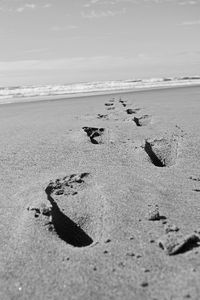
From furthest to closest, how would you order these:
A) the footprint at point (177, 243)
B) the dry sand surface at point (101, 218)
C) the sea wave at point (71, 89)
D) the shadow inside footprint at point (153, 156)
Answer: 1. the sea wave at point (71, 89)
2. the shadow inside footprint at point (153, 156)
3. the footprint at point (177, 243)
4. the dry sand surface at point (101, 218)

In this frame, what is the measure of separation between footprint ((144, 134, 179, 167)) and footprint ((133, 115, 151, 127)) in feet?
3.85

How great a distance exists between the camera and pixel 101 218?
2.34m

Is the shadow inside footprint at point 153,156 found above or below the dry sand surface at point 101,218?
below

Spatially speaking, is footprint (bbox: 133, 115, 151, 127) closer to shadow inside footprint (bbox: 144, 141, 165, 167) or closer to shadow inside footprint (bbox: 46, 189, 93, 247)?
shadow inside footprint (bbox: 144, 141, 165, 167)

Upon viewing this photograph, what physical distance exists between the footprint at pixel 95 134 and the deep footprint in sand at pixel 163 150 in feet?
1.79

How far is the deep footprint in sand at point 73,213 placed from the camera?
2248 mm

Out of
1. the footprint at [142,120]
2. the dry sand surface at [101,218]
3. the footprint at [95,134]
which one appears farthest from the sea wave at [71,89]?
the dry sand surface at [101,218]

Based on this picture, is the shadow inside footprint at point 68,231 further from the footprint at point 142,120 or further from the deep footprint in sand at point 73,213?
the footprint at point 142,120

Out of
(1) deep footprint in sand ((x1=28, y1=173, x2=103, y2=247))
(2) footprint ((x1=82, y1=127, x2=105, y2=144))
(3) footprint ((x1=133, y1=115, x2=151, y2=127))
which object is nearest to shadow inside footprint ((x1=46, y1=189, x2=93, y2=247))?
(1) deep footprint in sand ((x1=28, y1=173, x2=103, y2=247))

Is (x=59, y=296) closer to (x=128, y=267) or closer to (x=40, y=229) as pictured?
(x=128, y=267)

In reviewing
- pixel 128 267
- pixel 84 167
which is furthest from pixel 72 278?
pixel 84 167

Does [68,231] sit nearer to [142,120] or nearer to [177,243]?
[177,243]

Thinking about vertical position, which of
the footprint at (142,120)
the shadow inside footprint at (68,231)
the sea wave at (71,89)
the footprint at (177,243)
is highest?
the footprint at (177,243)

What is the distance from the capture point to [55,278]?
1.83 m
